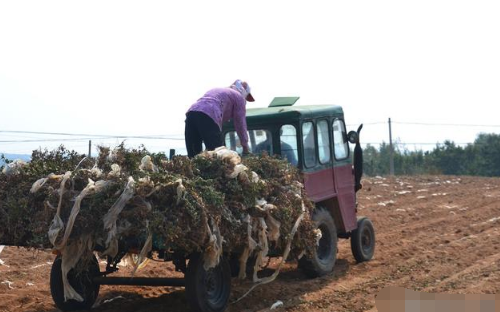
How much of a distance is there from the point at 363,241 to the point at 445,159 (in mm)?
25215

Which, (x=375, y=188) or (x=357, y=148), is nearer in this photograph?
(x=357, y=148)

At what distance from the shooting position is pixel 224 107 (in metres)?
9.11

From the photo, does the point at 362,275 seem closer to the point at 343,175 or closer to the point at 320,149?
the point at 343,175

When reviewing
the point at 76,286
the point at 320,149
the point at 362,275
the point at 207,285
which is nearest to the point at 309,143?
the point at 320,149

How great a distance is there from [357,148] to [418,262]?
1794 millimetres

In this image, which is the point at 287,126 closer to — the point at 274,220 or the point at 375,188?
the point at 274,220

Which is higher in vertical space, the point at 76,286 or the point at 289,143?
the point at 289,143

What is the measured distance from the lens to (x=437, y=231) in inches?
550

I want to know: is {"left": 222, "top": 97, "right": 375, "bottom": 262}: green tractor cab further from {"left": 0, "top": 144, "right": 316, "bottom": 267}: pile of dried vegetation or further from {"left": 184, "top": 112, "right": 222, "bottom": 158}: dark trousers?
{"left": 0, "top": 144, "right": 316, "bottom": 267}: pile of dried vegetation

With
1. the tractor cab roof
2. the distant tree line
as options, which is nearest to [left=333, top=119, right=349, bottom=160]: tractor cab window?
the tractor cab roof

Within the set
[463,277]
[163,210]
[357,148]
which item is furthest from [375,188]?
[163,210]

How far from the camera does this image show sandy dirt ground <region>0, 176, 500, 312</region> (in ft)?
27.3

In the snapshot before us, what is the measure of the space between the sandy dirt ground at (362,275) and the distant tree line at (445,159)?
15545 millimetres

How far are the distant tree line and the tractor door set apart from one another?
66.2 ft
